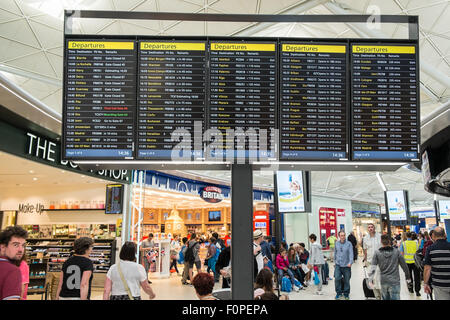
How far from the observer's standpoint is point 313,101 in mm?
3018

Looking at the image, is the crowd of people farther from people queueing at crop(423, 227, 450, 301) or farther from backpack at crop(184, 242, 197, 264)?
backpack at crop(184, 242, 197, 264)

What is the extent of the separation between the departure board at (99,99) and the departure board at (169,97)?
0.10 m

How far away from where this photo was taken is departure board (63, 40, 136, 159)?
2.94m

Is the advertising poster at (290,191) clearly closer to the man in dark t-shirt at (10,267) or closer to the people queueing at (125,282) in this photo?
the people queueing at (125,282)

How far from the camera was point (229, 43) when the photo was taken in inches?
120

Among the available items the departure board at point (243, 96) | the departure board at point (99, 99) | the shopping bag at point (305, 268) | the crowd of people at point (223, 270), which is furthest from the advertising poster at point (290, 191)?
the departure board at point (99, 99)

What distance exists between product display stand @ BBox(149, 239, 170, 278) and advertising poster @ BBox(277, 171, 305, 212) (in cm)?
621

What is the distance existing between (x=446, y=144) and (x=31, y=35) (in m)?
11.3

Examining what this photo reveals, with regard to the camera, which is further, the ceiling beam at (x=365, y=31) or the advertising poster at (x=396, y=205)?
the advertising poster at (x=396, y=205)

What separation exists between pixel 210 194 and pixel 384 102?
562 inches

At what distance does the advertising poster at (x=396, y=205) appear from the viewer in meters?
14.3

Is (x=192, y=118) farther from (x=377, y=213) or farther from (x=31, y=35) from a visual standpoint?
(x=377, y=213)

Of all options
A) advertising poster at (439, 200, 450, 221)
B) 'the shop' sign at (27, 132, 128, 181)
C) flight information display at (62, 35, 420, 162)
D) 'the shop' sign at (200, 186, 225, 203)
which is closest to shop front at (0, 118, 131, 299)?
'the shop' sign at (27, 132, 128, 181)
